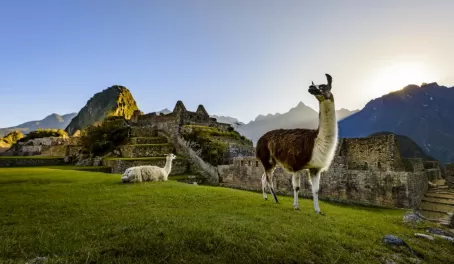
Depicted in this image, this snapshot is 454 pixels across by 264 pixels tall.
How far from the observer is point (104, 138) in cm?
3531

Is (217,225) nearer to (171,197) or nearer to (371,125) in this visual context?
(171,197)

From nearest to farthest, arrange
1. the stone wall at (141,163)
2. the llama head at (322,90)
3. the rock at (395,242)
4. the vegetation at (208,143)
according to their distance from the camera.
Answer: the rock at (395,242)
the llama head at (322,90)
the stone wall at (141,163)
the vegetation at (208,143)

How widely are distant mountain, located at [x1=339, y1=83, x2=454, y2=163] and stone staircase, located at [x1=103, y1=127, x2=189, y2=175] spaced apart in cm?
6536

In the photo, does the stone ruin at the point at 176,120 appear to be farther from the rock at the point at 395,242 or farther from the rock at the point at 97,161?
the rock at the point at 395,242

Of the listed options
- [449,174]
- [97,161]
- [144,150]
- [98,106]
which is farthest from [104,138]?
[98,106]

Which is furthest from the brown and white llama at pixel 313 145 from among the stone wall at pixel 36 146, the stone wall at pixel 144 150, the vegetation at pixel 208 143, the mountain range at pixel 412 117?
the mountain range at pixel 412 117

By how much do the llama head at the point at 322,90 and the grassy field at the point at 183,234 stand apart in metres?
3.30

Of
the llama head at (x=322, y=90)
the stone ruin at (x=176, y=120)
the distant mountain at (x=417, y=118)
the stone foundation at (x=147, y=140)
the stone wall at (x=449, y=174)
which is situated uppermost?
the distant mountain at (x=417, y=118)

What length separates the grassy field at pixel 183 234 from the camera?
3.94 meters

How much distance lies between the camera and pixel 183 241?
4.35 m

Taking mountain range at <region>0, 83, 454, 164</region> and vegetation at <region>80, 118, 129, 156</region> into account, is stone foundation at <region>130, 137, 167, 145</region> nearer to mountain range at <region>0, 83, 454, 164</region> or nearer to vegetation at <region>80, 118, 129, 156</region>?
vegetation at <region>80, 118, 129, 156</region>

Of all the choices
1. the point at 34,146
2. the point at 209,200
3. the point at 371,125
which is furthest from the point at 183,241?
the point at 371,125

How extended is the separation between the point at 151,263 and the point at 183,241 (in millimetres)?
784

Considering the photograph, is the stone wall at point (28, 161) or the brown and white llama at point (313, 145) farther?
the stone wall at point (28, 161)
